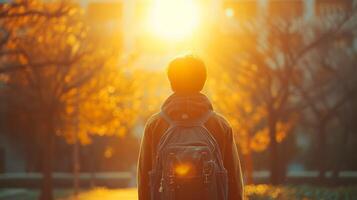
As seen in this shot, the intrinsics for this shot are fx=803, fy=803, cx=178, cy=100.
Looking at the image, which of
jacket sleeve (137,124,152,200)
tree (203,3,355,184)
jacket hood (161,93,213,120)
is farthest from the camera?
tree (203,3,355,184)

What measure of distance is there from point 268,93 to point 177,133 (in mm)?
27056

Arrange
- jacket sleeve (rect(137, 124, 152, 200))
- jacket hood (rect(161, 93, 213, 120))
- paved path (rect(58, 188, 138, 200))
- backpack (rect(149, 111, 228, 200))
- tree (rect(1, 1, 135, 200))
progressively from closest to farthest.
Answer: backpack (rect(149, 111, 228, 200)), jacket hood (rect(161, 93, 213, 120)), jacket sleeve (rect(137, 124, 152, 200)), paved path (rect(58, 188, 138, 200)), tree (rect(1, 1, 135, 200))

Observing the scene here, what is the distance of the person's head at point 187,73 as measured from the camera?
458 cm

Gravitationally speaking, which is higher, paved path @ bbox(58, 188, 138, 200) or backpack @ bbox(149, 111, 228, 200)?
backpack @ bbox(149, 111, 228, 200)

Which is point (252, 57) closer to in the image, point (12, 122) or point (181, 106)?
point (12, 122)

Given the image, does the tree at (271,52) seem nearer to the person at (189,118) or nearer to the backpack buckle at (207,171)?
the person at (189,118)

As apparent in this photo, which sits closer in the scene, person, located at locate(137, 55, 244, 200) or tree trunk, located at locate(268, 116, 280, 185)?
person, located at locate(137, 55, 244, 200)

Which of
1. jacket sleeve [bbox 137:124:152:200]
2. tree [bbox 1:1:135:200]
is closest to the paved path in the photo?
tree [bbox 1:1:135:200]

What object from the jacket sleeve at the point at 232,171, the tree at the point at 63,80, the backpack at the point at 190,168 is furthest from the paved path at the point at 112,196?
the backpack at the point at 190,168

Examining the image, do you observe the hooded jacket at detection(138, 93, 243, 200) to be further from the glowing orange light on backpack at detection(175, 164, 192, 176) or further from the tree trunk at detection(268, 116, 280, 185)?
the tree trunk at detection(268, 116, 280, 185)

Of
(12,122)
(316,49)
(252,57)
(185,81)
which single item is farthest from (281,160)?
(185,81)

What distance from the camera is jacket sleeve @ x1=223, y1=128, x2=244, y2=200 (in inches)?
178

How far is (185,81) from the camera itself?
4582mm

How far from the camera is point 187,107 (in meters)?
4.49
